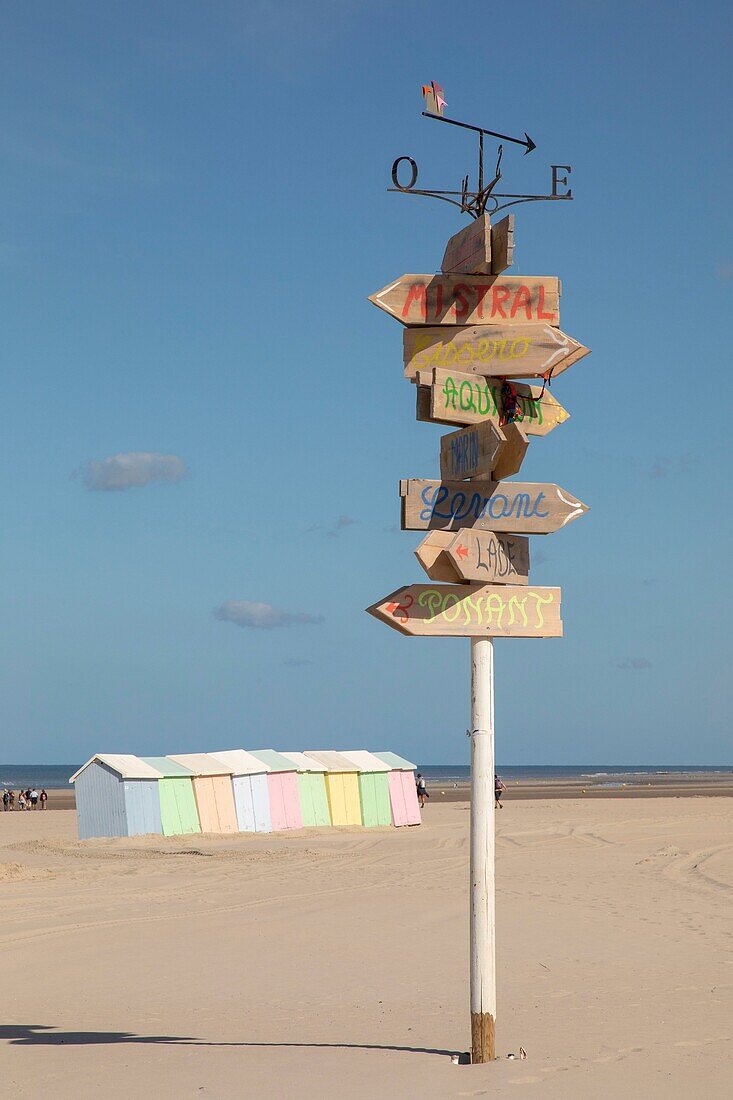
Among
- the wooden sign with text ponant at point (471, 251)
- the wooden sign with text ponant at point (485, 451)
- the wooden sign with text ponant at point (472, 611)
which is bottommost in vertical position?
the wooden sign with text ponant at point (472, 611)

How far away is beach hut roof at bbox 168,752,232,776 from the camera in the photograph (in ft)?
91.2

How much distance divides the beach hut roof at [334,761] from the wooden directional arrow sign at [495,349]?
23.7 metres

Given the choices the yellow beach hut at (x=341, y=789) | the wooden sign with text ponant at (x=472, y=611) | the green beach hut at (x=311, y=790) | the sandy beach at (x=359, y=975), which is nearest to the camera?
the sandy beach at (x=359, y=975)

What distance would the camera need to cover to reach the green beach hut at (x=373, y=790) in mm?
30797

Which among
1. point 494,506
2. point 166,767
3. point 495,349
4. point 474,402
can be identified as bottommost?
point 166,767

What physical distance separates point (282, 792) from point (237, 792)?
1.36 metres

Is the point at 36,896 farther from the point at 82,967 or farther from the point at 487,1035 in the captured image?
the point at 487,1035

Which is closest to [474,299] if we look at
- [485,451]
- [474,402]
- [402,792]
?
[474,402]

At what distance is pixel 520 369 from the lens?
24.4ft

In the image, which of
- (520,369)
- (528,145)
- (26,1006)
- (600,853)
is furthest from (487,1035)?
(600,853)

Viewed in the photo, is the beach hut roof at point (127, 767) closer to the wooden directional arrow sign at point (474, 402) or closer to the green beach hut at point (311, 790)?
the green beach hut at point (311, 790)

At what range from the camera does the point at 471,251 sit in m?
7.36

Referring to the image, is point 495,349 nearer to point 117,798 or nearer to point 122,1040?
point 122,1040

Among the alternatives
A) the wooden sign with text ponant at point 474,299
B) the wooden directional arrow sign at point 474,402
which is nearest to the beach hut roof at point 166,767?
the wooden directional arrow sign at point 474,402
